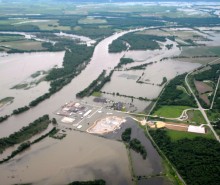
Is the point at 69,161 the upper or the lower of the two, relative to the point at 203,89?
lower

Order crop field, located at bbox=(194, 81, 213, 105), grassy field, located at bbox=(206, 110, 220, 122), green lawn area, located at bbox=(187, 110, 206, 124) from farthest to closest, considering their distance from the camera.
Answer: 1. crop field, located at bbox=(194, 81, 213, 105)
2. grassy field, located at bbox=(206, 110, 220, 122)
3. green lawn area, located at bbox=(187, 110, 206, 124)

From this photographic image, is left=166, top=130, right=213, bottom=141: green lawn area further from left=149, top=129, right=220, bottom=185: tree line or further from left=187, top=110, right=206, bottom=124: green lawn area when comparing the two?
left=187, top=110, right=206, bottom=124: green lawn area

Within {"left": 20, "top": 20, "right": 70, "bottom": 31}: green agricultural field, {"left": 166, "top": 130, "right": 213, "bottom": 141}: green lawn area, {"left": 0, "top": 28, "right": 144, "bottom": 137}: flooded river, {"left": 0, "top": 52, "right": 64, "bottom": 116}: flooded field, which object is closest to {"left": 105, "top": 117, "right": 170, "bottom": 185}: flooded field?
{"left": 166, "top": 130, "right": 213, "bottom": 141}: green lawn area

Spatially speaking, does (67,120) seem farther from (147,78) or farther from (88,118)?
(147,78)

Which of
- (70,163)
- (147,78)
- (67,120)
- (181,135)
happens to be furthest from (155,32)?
(70,163)

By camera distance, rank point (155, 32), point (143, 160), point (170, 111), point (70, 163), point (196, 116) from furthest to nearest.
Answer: point (155, 32), point (170, 111), point (196, 116), point (143, 160), point (70, 163)

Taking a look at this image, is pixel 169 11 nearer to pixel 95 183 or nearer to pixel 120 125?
pixel 120 125

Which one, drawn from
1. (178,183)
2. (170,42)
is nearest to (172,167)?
(178,183)
